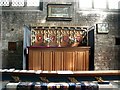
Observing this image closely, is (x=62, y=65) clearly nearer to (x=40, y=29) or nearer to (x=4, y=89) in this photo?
(x=40, y=29)

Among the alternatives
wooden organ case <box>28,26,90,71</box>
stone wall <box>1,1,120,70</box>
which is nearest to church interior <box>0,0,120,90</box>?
stone wall <box>1,1,120,70</box>

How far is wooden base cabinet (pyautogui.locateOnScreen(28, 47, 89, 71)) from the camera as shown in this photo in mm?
8180

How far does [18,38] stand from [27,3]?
149 centimetres

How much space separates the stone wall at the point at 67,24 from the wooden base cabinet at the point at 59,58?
4.53ft

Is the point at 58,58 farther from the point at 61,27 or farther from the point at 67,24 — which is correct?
the point at 67,24

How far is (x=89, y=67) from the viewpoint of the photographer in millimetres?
8430

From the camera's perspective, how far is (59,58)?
27.2ft

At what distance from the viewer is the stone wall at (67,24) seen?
9.52 metres

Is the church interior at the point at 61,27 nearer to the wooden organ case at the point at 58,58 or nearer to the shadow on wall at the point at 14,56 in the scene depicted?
the shadow on wall at the point at 14,56

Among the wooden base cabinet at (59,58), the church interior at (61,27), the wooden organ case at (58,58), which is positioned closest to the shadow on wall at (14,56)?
the church interior at (61,27)

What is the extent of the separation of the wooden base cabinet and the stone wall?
1382mm

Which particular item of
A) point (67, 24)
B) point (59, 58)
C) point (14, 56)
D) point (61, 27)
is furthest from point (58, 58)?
point (14, 56)

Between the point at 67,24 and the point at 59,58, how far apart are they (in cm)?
180

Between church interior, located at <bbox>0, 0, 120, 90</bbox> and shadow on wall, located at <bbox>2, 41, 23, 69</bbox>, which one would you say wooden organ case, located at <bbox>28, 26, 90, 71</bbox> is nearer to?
church interior, located at <bbox>0, 0, 120, 90</bbox>
